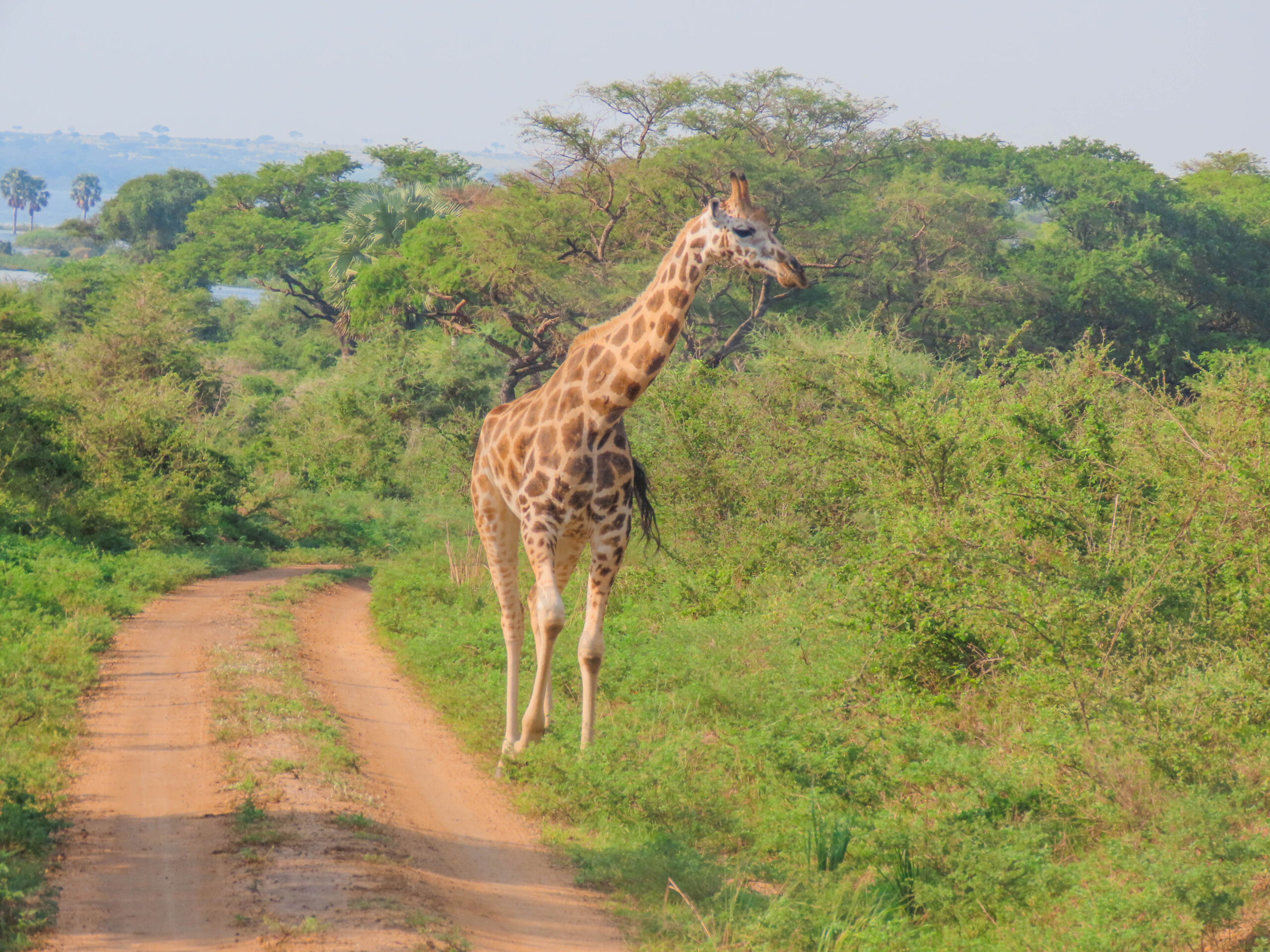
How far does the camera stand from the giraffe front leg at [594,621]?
7.90m

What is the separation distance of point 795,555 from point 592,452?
4503mm

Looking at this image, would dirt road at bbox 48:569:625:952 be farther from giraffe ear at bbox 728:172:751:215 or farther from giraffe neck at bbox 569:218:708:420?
giraffe ear at bbox 728:172:751:215

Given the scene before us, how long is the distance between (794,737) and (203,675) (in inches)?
213

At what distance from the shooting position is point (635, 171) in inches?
1104

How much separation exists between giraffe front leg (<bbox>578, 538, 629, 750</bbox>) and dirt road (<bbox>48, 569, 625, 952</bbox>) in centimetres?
80

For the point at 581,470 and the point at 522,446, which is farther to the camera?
the point at 522,446

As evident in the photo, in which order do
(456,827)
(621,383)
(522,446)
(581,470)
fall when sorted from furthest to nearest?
(522,446)
(581,470)
(621,383)
(456,827)

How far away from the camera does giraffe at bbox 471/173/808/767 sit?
7422 millimetres

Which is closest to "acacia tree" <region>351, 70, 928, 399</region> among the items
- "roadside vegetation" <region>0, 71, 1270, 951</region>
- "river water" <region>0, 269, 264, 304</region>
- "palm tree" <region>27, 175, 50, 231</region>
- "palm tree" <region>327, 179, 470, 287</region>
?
"roadside vegetation" <region>0, 71, 1270, 951</region>

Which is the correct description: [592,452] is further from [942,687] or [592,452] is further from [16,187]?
[16,187]

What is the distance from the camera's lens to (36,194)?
136 m

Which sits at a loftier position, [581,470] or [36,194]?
[581,470]

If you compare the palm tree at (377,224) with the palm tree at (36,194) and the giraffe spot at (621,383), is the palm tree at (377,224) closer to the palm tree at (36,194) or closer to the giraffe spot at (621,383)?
the giraffe spot at (621,383)

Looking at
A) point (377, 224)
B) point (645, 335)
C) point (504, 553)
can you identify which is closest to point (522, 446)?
point (504, 553)
